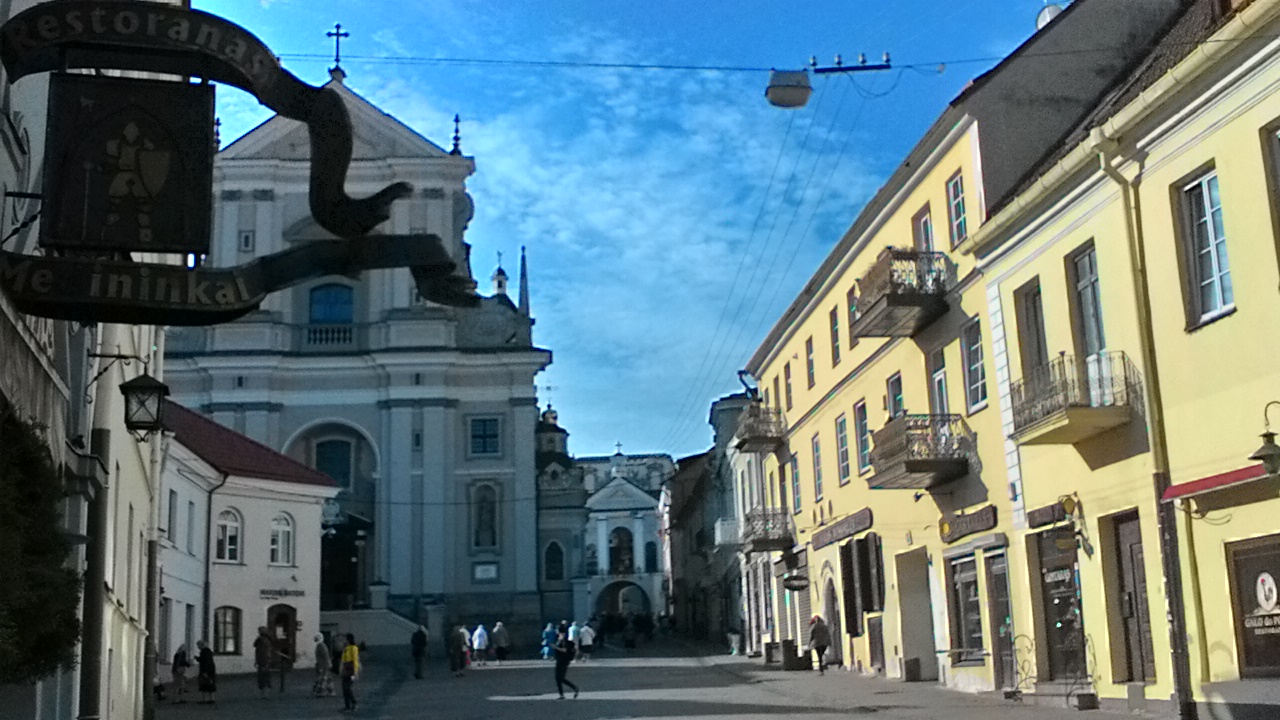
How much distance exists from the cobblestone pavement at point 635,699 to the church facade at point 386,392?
52.7 ft

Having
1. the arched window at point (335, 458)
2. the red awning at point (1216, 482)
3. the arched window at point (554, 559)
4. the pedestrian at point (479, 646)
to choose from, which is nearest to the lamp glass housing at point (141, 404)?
the red awning at point (1216, 482)

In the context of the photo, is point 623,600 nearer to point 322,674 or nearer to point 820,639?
point 820,639

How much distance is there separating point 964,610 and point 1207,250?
9104mm

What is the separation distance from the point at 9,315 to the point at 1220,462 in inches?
455

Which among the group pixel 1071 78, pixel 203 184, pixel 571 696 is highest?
pixel 1071 78

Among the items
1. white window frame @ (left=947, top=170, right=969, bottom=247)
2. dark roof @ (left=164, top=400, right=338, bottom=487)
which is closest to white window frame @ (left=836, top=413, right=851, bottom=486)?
white window frame @ (left=947, top=170, right=969, bottom=247)

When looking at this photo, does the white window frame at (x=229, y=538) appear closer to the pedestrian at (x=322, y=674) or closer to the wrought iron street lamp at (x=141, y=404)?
the pedestrian at (x=322, y=674)

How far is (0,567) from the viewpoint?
699 centimetres

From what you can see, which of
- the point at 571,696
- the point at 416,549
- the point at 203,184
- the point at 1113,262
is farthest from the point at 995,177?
the point at 416,549

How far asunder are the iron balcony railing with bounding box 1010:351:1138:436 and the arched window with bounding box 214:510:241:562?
27566 mm

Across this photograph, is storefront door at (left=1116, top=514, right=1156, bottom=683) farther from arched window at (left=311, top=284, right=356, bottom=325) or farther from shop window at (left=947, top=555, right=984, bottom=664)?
arched window at (left=311, top=284, right=356, bottom=325)

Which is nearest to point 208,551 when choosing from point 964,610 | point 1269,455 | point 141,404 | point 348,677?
point 348,677

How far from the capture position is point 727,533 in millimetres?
50062

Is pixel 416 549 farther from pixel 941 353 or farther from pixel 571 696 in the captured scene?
pixel 941 353
